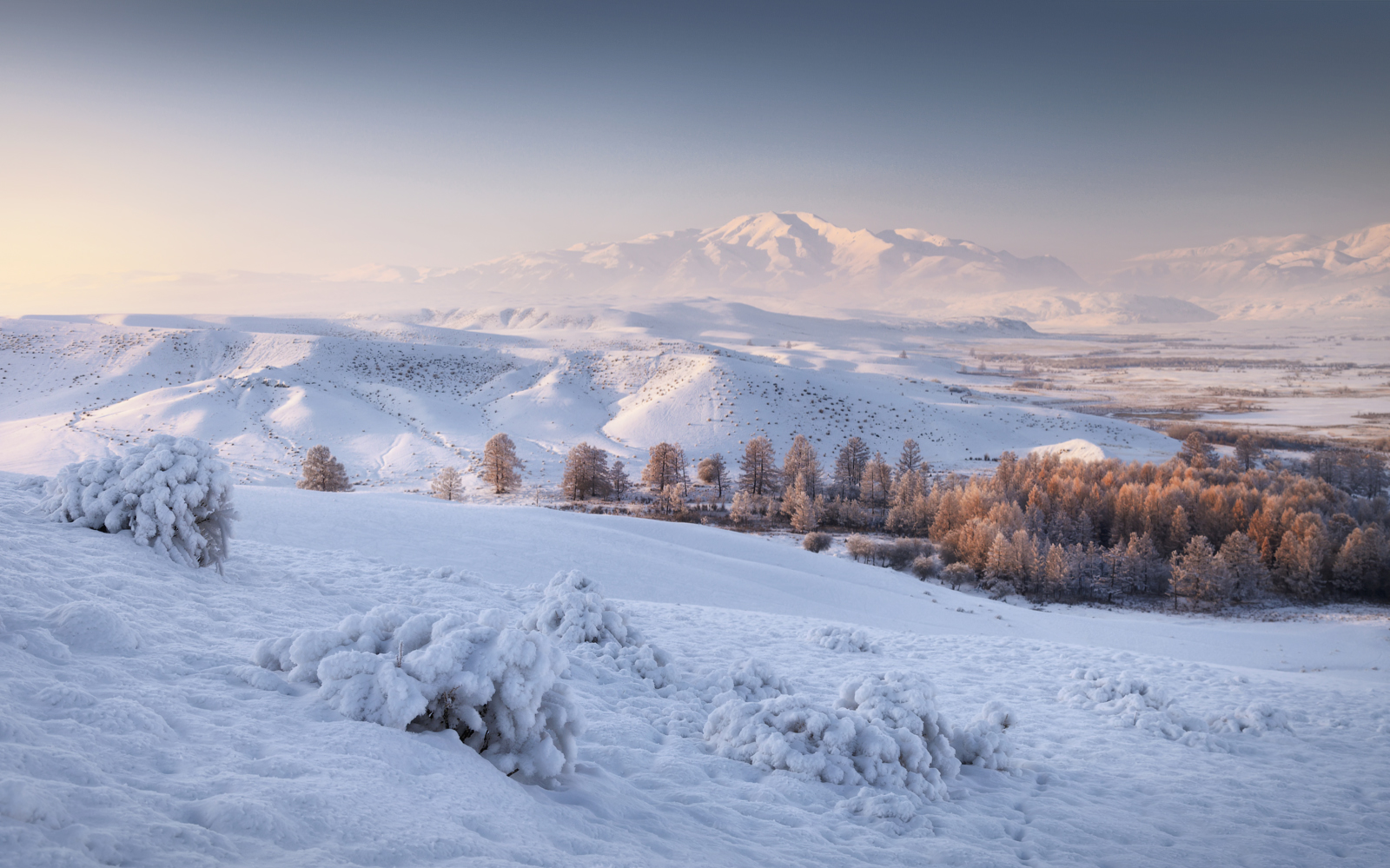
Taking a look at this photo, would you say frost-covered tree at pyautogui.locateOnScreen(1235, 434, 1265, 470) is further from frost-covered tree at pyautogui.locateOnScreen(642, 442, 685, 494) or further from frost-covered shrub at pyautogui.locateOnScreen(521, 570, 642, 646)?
frost-covered shrub at pyautogui.locateOnScreen(521, 570, 642, 646)

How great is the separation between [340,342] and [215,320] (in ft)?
186

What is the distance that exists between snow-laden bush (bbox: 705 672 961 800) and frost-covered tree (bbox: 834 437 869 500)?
125ft

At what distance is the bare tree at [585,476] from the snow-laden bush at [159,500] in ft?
105

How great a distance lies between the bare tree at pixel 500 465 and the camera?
4053 centimetres

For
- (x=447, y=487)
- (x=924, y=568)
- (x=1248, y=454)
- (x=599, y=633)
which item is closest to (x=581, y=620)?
(x=599, y=633)

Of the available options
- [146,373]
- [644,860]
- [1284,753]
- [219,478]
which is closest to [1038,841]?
[644,860]

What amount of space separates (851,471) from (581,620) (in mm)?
39435

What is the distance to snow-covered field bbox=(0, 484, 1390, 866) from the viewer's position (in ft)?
10.8

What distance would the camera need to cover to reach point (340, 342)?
81188mm

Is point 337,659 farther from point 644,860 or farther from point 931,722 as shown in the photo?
point 931,722

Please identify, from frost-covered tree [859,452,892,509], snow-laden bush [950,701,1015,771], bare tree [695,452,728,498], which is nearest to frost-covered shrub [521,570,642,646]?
snow-laden bush [950,701,1015,771]

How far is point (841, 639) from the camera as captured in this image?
11.1 metres

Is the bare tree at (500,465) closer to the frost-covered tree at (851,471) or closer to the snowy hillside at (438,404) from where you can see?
the snowy hillside at (438,404)

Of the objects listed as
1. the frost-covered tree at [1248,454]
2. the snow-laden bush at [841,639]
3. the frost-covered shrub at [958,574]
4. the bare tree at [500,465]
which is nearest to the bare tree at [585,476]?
the bare tree at [500,465]
